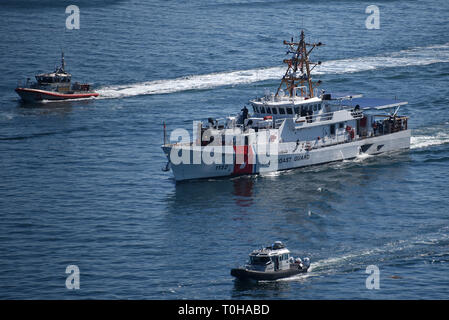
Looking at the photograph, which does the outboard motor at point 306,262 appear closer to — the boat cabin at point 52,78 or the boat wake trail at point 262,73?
the boat wake trail at point 262,73

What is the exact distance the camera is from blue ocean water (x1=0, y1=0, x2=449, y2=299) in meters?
62.2

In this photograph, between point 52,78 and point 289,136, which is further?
point 52,78

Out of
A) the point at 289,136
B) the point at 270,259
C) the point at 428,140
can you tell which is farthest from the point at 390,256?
the point at 428,140

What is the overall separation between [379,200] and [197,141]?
64.5 ft

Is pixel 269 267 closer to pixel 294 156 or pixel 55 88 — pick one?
pixel 294 156

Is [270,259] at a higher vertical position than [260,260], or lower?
higher

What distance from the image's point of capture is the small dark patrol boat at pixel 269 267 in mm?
59156

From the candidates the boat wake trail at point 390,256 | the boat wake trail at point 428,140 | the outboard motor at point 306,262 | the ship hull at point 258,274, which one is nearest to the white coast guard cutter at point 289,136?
the boat wake trail at point 428,140

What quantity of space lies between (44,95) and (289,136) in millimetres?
47284

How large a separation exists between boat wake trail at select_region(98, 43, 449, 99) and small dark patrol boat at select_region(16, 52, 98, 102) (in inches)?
111

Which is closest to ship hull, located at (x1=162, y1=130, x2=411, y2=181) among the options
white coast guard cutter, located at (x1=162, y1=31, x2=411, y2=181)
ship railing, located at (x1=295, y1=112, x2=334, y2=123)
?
white coast guard cutter, located at (x1=162, y1=31, x2=411, y2=181)

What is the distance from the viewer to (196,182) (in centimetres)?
8662

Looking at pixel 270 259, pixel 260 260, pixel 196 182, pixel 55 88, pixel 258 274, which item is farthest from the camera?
pixel 55 88

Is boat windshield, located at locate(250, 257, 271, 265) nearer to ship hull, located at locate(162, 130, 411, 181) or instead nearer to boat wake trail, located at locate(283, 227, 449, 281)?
boat wake trail, located at locate(283, 227, 449, 281)
